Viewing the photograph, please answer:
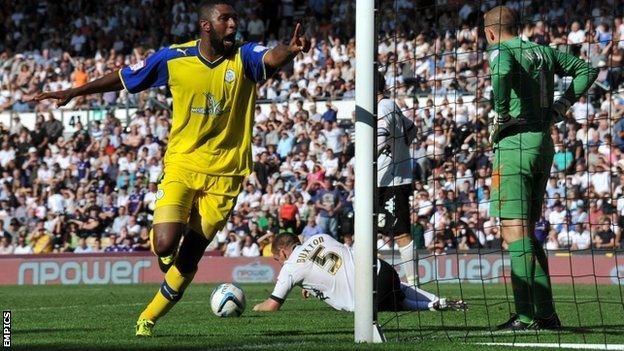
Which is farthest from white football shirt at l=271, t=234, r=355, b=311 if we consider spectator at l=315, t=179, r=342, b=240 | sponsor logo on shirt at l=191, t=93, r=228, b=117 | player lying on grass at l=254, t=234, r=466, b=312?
spectator at l=315, t=179, r=342, b=240

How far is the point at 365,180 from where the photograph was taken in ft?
26.9

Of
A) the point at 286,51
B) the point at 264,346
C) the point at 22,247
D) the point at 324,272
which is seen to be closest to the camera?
the point at 264,346

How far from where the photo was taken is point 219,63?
9.30 m

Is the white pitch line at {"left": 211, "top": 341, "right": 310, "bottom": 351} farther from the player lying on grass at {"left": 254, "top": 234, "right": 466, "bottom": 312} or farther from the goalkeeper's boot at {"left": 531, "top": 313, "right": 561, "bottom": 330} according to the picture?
the player lying on grass at {"left": 254, "top": 234, "right": 466, "bottom": 312}

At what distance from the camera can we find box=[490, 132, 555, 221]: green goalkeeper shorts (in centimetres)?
926

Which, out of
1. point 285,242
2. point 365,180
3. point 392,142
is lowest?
point 285,242

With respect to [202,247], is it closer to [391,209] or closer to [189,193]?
[189,193]

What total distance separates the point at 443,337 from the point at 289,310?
4.08 metres

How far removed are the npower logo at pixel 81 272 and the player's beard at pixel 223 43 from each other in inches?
592

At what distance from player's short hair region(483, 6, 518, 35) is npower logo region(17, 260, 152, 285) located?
50.9 ft

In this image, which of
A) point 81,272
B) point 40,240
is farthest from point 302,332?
point 40,240

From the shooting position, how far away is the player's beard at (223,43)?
922 cm

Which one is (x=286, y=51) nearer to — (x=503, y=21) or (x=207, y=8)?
(x=207, y=8)

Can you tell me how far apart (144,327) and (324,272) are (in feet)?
7.78
